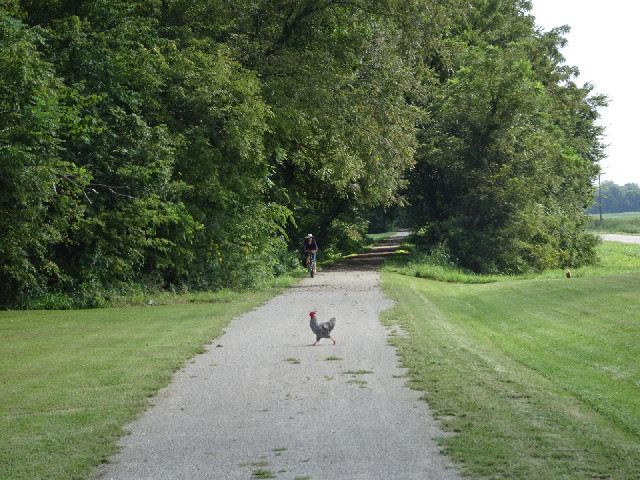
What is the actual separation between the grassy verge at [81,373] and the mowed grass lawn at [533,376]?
3318mm

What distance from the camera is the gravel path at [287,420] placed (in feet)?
18.4

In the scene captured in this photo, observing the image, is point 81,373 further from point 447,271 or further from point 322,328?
point 447,271

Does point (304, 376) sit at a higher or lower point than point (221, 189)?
lower

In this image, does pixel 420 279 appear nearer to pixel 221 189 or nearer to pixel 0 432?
pixel 221 189

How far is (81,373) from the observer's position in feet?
32.4

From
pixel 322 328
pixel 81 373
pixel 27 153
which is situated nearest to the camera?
pixel 81 373

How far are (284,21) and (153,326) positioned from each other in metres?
14.7

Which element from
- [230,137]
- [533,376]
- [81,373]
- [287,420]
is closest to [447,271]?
[230,137]

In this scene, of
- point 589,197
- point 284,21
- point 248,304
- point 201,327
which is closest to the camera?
point 201,327

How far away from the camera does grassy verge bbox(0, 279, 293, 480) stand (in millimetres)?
6258

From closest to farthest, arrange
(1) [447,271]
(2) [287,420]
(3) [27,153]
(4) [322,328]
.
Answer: (2) [287,420], (4) [322,328], (3) [27,153], (1) [447,271]

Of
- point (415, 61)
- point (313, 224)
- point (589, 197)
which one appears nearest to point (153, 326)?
point (415, 61)

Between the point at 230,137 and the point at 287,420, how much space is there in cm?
1591

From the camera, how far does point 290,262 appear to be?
3109cm
